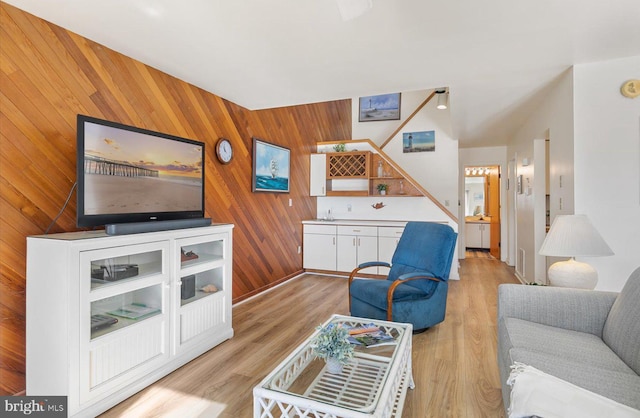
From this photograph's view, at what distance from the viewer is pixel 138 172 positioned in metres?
2.43

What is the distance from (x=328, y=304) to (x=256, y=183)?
1.70 metres

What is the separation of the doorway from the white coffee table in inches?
247

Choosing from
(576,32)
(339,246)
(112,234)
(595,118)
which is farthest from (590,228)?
(339,246)

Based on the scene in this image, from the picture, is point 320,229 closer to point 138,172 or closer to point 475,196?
point 138,172

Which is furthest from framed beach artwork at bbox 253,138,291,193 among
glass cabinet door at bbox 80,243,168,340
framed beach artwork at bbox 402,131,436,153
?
framed beach artwork at bbox 402,131,436,153

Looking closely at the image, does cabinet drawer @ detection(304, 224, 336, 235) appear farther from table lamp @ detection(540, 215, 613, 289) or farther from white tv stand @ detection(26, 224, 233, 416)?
table lamp @ detection(540, 215, 613, 289)

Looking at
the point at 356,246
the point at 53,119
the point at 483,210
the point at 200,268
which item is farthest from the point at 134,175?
the point at 483,210

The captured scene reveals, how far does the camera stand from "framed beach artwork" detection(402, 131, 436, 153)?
19.7 ft

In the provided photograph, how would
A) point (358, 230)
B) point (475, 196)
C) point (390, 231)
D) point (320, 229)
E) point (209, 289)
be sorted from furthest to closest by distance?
point (475, 196) < point (320, 229) < point (358, 230) < point (390, 231) < point (209, 289)

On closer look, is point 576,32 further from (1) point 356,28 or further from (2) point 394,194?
(2) point 394,194

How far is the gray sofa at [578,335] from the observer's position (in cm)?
139

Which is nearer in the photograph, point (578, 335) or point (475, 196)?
point (578, 335)

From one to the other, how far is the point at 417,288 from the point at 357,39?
2.12 m

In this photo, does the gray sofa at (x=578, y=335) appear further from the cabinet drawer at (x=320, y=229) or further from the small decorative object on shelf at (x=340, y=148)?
the small decorative object on shelf at (x=340, y=148)
